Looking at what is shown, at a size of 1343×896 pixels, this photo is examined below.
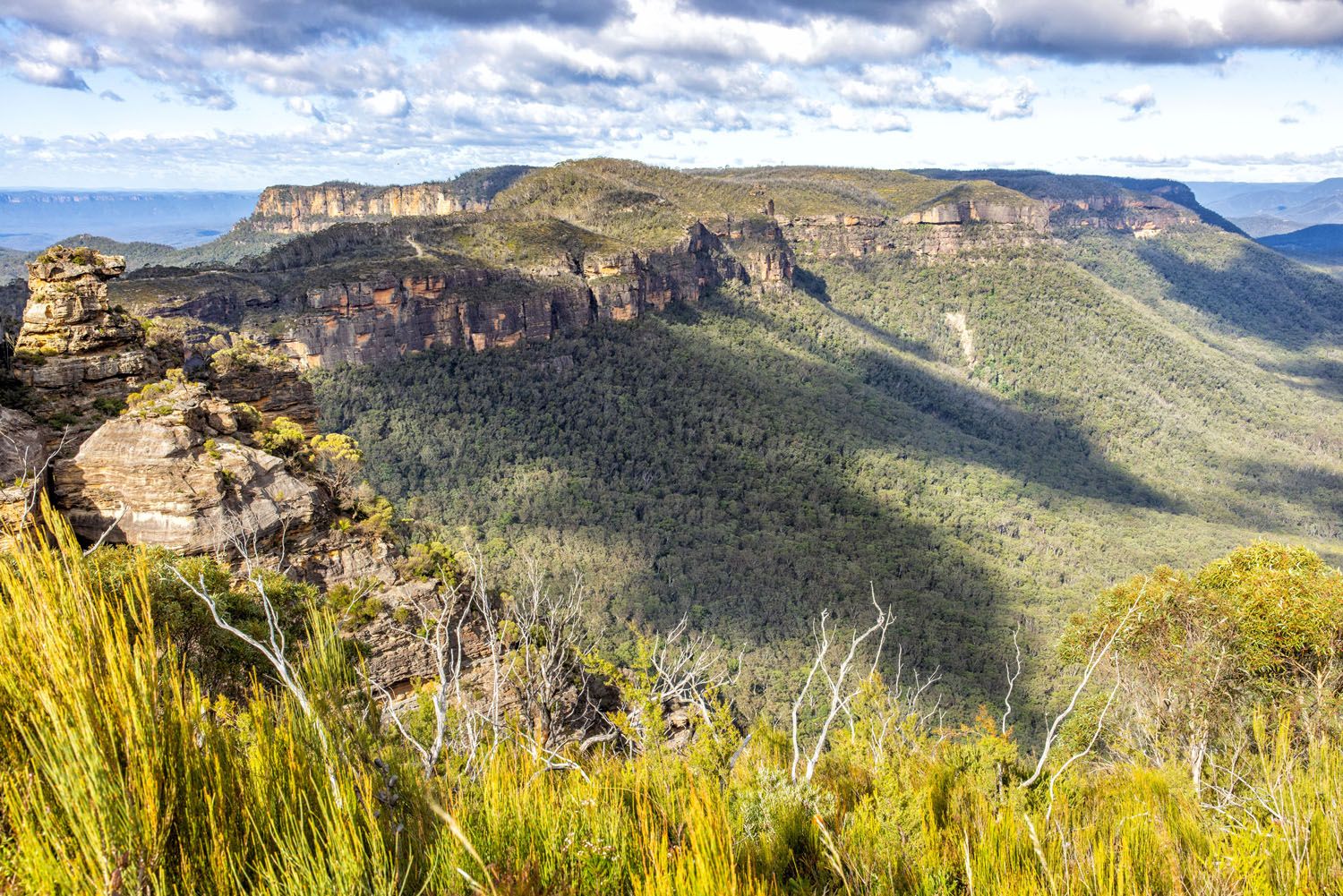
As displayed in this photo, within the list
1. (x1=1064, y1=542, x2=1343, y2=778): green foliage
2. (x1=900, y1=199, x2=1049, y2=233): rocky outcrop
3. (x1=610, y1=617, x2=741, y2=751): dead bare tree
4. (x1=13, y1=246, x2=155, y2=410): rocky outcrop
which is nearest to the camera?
(x1=610, y1=617, x2=741, y2=751): dead bare tree

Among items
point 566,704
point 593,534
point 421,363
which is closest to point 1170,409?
point 593,534

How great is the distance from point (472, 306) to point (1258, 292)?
166 meters

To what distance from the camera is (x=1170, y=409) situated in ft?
276

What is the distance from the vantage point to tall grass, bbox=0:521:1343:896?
190 cm

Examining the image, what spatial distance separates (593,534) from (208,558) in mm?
33139

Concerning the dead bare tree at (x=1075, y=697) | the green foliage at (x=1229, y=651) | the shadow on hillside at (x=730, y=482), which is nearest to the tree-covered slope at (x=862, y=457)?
→ the shadow on hillside at (x=730, y=482)

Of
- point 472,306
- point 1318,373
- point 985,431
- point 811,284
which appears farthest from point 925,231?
point 472,306

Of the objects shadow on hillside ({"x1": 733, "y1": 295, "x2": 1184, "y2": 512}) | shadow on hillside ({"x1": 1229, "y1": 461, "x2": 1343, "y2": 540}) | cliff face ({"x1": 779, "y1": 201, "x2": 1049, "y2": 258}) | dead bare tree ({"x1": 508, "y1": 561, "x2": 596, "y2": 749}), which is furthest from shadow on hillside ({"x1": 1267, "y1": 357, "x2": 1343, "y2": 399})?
dead bare tree ({"x1": 508, "y1": 561, "x2": 596, "y2": 749})

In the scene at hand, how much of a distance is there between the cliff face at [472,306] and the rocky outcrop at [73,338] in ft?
117

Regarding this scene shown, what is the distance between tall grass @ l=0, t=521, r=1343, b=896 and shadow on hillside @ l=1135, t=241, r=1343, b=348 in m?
162

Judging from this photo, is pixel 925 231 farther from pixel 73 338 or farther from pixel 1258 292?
pixel 73 338

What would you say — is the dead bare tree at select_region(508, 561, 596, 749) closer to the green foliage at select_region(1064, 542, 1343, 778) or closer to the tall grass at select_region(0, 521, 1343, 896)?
the tall grass at select_region(0, 521, 1343, 896)

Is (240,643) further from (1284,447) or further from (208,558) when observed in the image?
(1284,447)

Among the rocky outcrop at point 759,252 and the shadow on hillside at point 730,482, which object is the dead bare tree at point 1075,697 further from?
the rocky outcrop at point 759,252
